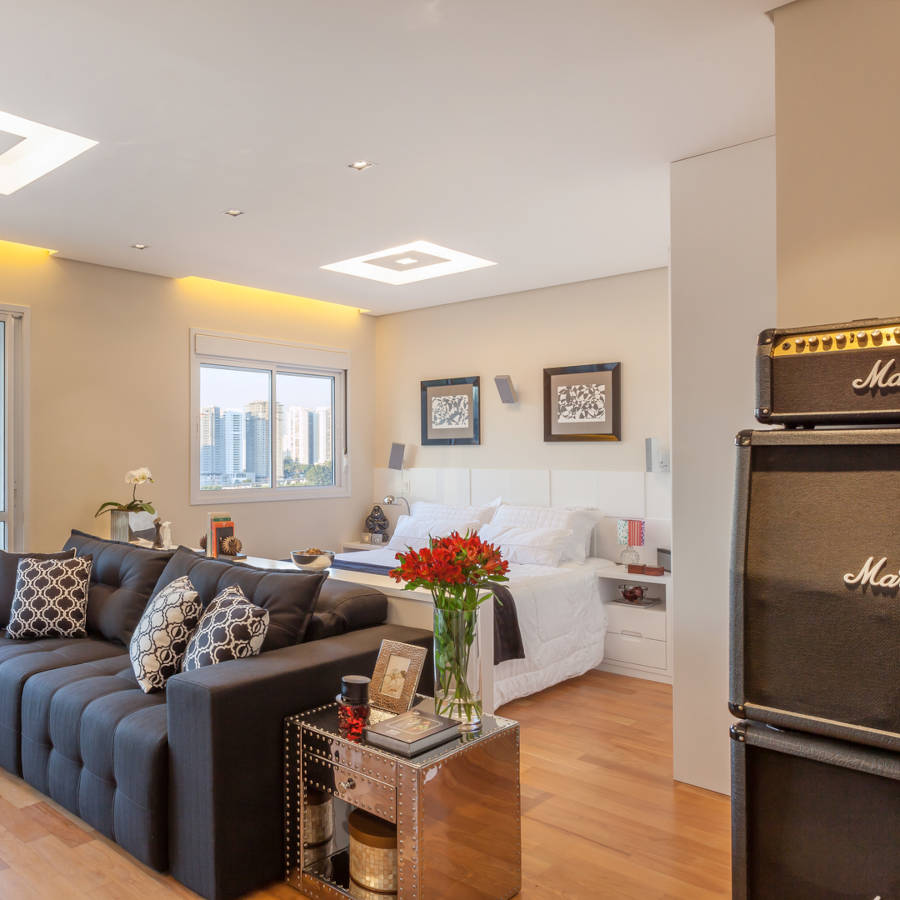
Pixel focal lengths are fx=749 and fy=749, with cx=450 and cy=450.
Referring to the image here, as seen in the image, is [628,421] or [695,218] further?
[628,421]

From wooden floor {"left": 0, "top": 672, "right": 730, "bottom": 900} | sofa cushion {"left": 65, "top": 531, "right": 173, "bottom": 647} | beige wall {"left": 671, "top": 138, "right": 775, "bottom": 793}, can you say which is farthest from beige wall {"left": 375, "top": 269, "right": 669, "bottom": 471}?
sofa cushion {"left": 65, "top": 531, "right": 173, "bottom": 647}

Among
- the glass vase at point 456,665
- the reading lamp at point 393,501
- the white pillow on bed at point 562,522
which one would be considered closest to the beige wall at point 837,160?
the glass vase at point 456,665

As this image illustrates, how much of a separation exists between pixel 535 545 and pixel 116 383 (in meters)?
2.98

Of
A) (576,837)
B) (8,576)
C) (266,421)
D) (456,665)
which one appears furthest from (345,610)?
(266,421)

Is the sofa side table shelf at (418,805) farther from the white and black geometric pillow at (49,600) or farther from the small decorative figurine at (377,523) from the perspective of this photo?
the small decorative figurine at (377,523)

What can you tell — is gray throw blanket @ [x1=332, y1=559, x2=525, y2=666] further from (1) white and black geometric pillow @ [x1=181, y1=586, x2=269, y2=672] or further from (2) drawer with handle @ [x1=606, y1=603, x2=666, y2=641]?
(1) white and black geometric pillow @ [x1=181, y1=586, x2=269, y2=672]

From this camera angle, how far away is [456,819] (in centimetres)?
209

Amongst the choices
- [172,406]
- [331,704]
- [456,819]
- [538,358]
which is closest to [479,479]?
[538,358]

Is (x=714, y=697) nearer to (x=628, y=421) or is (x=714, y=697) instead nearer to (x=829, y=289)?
(x=829, y=289)

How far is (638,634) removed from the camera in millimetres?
4668

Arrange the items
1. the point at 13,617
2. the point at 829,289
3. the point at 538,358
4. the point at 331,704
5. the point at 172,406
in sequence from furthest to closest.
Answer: the point at 538,358
the point at 172,406
the point at 13,617
the point at 331,704
the point at 829,289

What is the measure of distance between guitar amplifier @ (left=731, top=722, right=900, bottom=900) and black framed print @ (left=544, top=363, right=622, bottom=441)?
3.93m

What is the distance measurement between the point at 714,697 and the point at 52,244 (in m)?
4.29

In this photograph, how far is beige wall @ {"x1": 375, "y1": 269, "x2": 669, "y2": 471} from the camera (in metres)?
5.10
